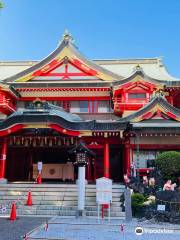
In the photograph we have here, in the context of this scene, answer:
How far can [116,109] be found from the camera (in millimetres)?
23422

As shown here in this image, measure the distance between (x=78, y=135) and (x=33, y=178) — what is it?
6828mm

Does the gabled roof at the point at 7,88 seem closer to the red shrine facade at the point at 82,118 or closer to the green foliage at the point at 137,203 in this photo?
the red shrine facade at the point at 82,118

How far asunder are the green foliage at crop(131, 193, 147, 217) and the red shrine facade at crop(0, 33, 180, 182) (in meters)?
4.17

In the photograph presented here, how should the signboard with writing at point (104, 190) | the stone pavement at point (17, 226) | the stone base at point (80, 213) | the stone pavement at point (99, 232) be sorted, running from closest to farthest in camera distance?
1. the stone pavement at point (99, 232)
2. the stone pavement at point (17, 226)
3. the signboard with writing at point (104, 190)
4. the stone base at point (80, 213)

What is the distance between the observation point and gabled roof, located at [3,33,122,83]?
2547cm

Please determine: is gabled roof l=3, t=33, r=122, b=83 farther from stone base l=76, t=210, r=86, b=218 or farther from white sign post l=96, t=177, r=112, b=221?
stone base l=76, t=210, r=86, b=218

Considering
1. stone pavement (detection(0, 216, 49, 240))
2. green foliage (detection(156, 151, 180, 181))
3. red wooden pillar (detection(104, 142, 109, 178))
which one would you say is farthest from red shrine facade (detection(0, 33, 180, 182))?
stone pavement (detection(0, 216, 49, 240))

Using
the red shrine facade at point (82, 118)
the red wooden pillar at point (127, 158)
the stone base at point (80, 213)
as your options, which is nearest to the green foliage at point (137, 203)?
the stone base at point (80, 213)

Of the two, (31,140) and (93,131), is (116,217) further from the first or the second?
(31,140)

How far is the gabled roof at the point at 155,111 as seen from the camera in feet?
65.3

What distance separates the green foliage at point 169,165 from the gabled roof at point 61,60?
11077 millimetres

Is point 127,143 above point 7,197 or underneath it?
above

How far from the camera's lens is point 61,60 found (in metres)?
26.5

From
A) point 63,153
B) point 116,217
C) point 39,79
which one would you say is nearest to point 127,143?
point 63,153
